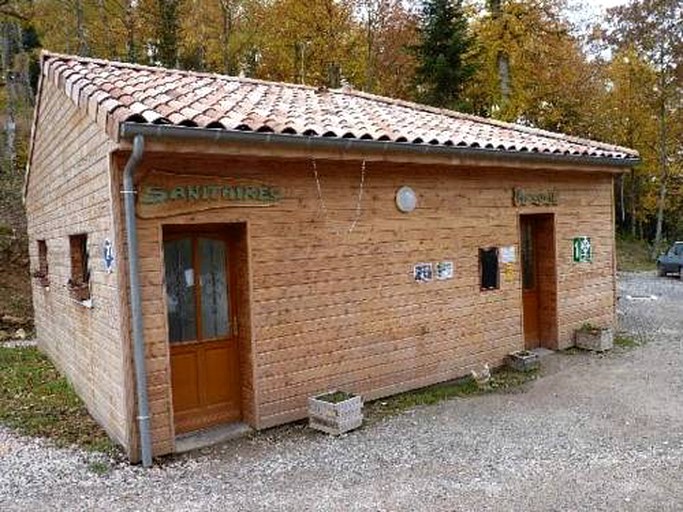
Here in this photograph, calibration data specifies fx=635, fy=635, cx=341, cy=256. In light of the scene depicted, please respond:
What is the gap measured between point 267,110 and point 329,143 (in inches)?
46.5

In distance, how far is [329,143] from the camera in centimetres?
677

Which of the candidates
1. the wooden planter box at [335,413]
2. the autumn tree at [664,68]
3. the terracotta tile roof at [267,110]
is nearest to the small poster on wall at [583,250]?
the terracotta tile roof at [267,110]

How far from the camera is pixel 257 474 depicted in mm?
5895

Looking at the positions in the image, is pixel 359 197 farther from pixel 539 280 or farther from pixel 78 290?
pixel 539 280

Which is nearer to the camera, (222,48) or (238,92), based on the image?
(238,92)

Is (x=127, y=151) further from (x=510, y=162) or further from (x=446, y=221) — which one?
(x=510, y=162)

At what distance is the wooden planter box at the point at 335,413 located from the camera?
22.5ft

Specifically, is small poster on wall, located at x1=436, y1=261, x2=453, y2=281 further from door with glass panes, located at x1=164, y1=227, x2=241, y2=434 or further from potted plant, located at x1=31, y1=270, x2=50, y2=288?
potted plant, located at x1=31, y1=270, x2=50, y2=288

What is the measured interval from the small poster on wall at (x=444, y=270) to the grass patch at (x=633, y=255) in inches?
795

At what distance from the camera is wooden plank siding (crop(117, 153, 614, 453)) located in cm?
671

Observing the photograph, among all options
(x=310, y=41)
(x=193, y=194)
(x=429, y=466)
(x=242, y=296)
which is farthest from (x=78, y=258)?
(x=310, y=41)

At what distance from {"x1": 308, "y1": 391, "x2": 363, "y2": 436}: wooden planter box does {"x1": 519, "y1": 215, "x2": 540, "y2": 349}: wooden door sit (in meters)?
4.68

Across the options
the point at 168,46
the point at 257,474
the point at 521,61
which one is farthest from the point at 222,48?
the point at 257,474

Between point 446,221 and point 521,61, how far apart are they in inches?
626
